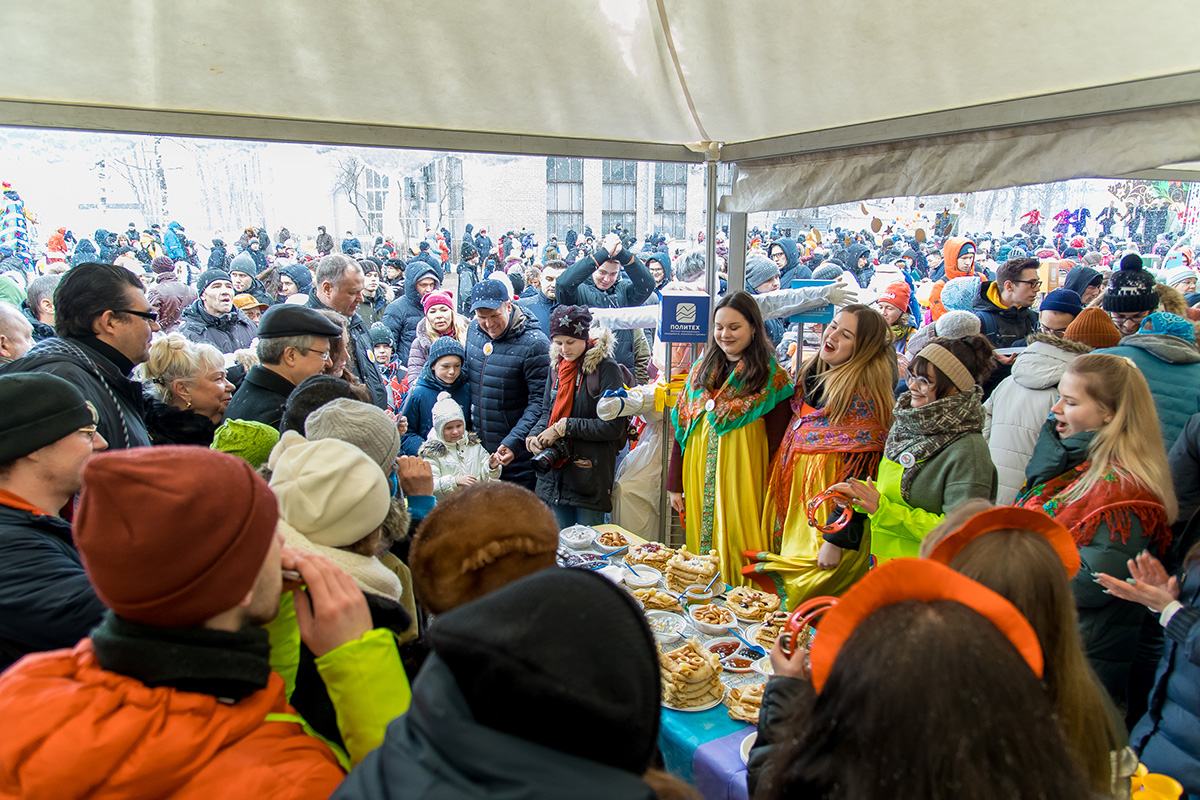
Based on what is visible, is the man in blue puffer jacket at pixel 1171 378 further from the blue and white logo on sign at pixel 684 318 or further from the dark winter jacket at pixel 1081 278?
the dark winter jacket at pixel 1081 278

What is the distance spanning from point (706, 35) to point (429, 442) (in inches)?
95.3

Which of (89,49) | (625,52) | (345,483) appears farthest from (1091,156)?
(89,49)

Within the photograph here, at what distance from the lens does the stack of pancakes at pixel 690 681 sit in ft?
6.52

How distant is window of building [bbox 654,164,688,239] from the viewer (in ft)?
129

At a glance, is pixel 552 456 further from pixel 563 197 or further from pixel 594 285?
pixel 563 197

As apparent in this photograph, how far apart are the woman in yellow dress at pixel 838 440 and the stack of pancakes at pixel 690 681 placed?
3.57 feet

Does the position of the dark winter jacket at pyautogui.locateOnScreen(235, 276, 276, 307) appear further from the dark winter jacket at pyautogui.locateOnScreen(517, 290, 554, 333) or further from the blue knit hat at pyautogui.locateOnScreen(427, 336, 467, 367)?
the blue knit hat at pyautogui.locateOnScreen(427, 336, 467, 367)

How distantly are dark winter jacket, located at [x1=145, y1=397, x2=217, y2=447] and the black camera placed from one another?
1.67 metres

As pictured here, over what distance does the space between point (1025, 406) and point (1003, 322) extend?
2.26m

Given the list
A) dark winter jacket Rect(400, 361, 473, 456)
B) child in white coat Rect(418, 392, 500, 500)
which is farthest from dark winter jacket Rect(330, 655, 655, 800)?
dark winter jacket Rect(400, 361, 473, 456)

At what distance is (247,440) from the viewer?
2164mm

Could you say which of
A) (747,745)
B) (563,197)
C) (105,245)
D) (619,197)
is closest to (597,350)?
(747,745)

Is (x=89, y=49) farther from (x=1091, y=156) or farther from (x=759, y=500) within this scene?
(x=1091, y=156)

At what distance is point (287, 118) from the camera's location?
301cm
